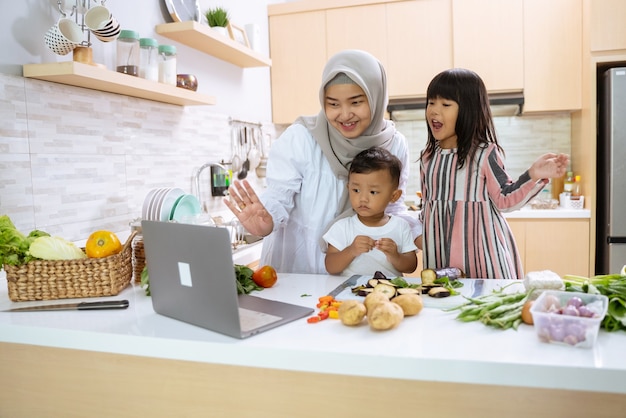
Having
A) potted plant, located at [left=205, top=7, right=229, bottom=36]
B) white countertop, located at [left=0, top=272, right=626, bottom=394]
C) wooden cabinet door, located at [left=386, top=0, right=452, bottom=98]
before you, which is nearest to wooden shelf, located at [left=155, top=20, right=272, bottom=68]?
potted plant, located at [left=205, top=7, right=229, bottom=36]

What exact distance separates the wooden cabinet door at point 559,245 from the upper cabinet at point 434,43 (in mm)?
781

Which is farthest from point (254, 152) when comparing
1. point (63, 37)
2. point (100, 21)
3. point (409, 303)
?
point (409, 303)

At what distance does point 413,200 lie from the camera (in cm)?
420

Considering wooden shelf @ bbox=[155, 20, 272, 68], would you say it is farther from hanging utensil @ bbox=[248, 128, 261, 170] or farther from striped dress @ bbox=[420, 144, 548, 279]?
striped dress @ bbox=[420, 144, 548, 279]

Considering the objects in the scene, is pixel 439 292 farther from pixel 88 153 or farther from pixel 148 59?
pixel 148 59

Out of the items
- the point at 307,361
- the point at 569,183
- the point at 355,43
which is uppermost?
the point at 355,43

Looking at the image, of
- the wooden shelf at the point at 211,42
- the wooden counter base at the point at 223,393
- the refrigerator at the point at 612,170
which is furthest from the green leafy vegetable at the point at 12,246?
the refrigerator at the point at 612,170

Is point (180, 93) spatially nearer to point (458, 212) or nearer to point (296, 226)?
point (296, 226)

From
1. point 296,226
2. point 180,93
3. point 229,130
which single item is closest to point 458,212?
point 296,226

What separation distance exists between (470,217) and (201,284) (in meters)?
1.12

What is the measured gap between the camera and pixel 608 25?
327 centimetres

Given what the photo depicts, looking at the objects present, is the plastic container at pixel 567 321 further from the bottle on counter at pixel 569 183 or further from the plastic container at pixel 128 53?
the bottle on counter at pixel 569 183

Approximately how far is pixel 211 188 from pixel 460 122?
1.74 meters

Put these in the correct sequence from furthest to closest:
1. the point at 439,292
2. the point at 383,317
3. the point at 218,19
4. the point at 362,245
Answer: the point at 218,19
the point at 362,245
the point at 439,292
the point at 383,317
